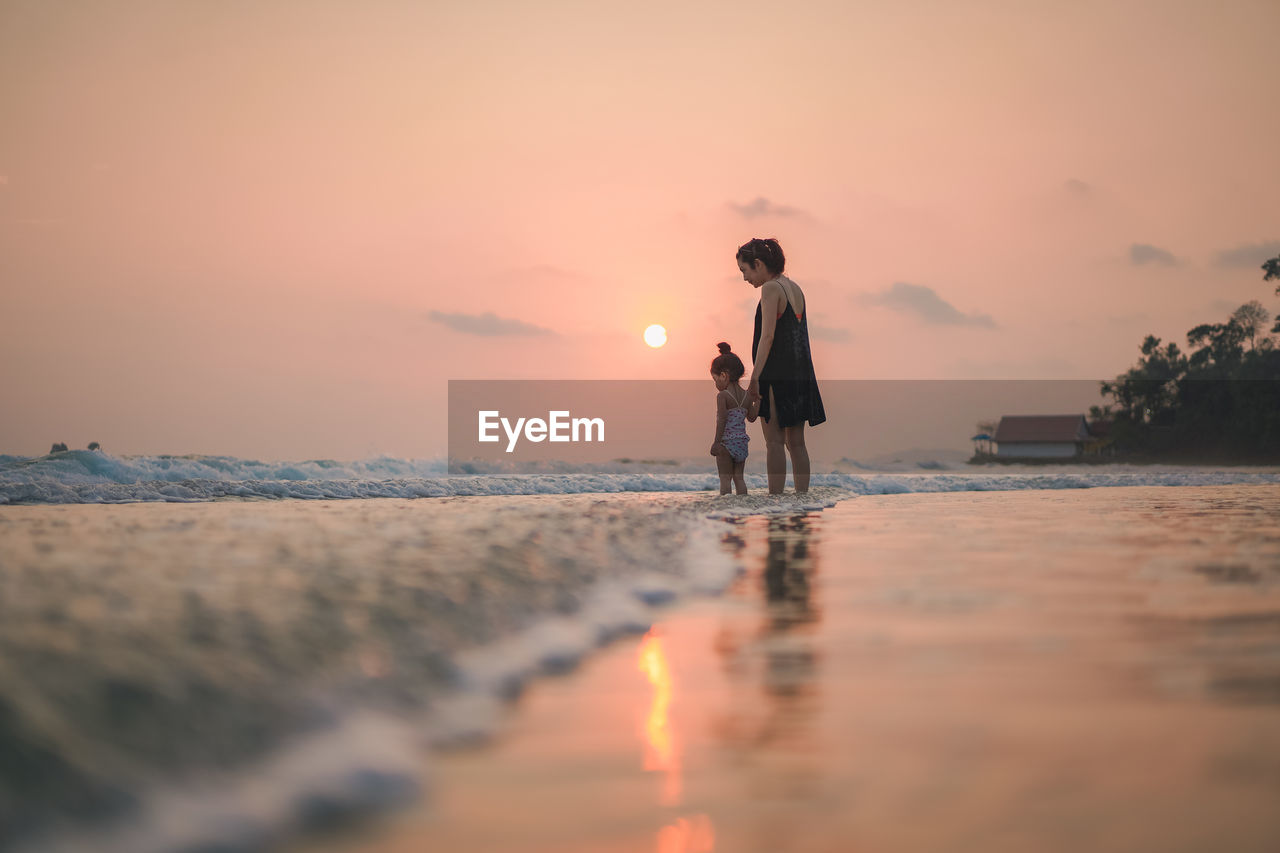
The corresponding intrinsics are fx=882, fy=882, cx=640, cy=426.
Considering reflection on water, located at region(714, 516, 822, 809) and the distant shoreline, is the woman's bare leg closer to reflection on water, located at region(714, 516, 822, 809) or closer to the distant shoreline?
reflection on water, located at region(714, 516, 822, 809)

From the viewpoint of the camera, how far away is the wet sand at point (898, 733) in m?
0.97

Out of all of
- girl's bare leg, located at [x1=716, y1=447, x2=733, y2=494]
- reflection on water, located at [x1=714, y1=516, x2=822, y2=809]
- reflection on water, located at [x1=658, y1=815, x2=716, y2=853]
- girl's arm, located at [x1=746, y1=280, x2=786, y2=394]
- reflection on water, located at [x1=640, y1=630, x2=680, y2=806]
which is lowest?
reflection on water, located at [x1=658, y1=815, x2=716, y2=853]

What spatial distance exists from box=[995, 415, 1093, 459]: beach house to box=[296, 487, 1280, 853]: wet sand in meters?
57.8

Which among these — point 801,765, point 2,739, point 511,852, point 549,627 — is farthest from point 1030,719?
point 2,739

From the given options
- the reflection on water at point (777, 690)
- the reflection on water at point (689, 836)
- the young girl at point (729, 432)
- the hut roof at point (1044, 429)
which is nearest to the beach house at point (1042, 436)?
the hut roof at point (1044, 429)

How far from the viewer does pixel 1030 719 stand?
1.33 m

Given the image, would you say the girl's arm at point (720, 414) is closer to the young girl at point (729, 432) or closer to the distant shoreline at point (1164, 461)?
the young girl at point (729, 432)

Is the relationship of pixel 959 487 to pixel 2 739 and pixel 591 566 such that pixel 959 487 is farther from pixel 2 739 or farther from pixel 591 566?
pixel 2 739

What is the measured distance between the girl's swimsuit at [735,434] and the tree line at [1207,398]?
41.2m

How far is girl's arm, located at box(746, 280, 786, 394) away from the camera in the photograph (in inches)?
285

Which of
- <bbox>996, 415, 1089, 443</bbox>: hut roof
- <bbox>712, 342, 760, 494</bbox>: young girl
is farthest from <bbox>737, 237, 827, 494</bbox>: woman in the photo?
<bbox>996, 415, 1089, 443</bbox>: hut roof

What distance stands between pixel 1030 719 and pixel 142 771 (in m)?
1.20

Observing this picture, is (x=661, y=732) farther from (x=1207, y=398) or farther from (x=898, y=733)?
(x=1207, y=398)

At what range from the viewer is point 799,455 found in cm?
762
